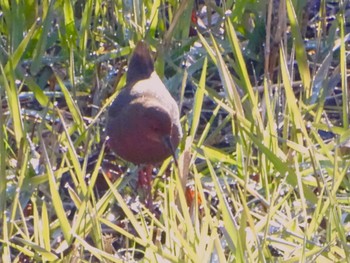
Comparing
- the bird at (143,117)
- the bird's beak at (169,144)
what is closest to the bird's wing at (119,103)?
the bird at (143,117)

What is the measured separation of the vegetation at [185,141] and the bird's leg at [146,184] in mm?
29

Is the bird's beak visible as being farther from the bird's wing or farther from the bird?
the bird's wing

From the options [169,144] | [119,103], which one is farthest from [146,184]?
[119,103]

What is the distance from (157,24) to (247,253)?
1592mm

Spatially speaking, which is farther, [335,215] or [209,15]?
[209,15]

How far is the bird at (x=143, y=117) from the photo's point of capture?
311 cm

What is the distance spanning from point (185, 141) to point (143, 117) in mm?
371

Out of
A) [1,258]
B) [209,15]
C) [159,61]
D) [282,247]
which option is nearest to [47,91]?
[159,61]

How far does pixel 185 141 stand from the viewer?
9.80 ft

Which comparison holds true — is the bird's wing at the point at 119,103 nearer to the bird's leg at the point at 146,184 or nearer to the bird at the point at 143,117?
the bird at the point at 143,117

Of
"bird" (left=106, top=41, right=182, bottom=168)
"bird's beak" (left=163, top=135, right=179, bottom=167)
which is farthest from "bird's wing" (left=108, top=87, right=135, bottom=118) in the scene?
"bird's beak" (left=163, top=135, right=179, bottom=167)

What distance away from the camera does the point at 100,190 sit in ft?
9.73

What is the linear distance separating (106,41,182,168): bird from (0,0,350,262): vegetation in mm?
47

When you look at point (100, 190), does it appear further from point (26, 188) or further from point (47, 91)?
point (47, 91)
